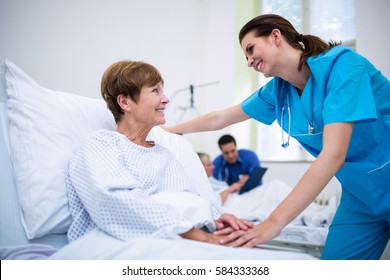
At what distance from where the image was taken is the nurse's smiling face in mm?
926

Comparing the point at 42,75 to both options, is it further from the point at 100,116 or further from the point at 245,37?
the point at 245,37

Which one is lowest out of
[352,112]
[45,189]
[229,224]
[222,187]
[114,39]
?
[222,187]

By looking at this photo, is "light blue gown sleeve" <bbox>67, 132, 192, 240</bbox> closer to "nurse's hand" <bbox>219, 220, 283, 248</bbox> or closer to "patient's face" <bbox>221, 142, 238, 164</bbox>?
"nurse's hand" <bbox>219, 220, 283, 248</bbox>

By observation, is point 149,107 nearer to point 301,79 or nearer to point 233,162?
point 301,79

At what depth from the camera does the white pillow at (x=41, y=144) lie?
84 cm

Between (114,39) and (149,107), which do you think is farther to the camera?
(114,39)

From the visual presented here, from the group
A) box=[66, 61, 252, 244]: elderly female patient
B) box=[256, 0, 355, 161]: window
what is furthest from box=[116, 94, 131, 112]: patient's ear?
box=[256, 0, 355, 161]: window

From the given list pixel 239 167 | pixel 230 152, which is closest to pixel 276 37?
pixel 230 152

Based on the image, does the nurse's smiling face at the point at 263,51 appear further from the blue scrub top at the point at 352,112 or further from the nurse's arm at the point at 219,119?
the nurse's arm at the point at 219,119

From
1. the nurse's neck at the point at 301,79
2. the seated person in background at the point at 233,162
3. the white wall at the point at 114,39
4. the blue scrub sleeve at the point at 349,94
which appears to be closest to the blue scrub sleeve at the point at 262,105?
the nurse's neck at the point at 301,79

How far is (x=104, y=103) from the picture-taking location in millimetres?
1202

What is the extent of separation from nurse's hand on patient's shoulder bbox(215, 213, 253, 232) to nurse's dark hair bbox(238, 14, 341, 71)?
476 mm

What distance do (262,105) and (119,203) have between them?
0.64 metres

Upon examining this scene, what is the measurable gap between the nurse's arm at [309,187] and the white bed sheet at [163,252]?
0.04 meters
